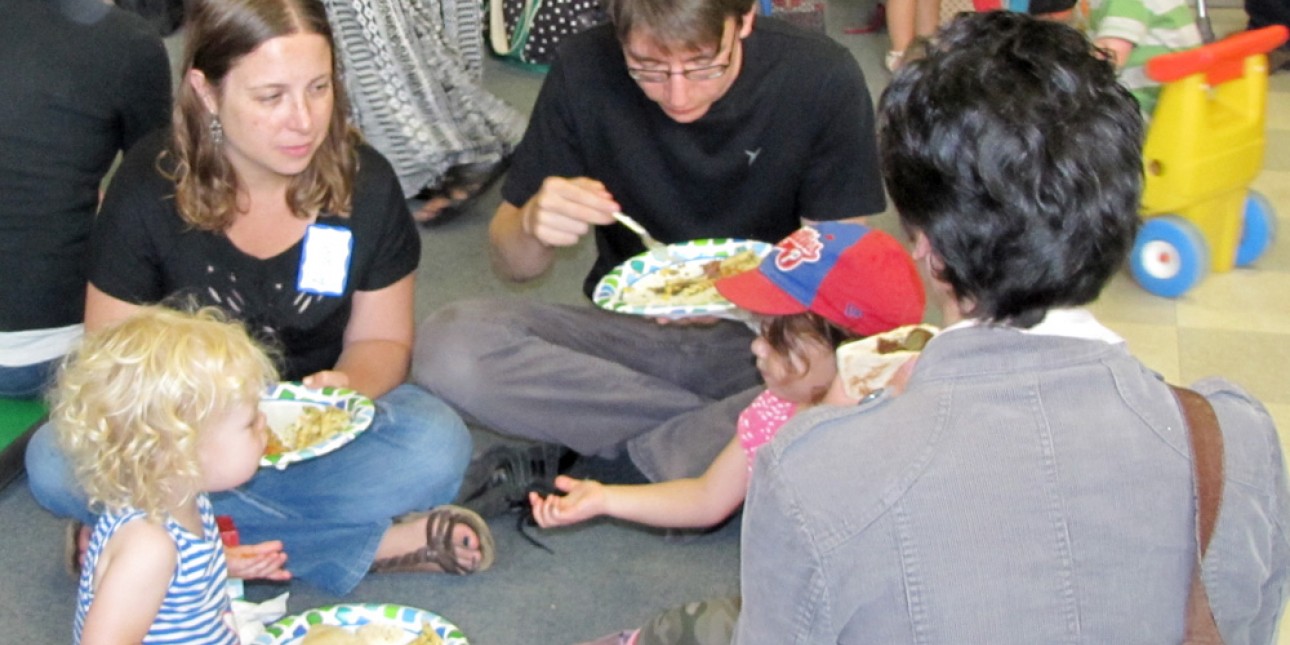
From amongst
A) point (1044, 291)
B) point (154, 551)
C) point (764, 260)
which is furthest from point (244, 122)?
point (1044, 291)

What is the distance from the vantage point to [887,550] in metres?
0.99

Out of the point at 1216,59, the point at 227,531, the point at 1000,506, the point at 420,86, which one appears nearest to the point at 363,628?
the point at 227,531

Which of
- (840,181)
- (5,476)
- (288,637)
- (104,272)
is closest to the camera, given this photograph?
(288,637)

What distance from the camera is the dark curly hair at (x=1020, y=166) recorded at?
3.31 feet

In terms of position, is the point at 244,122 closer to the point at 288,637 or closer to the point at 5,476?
the point at 288,637

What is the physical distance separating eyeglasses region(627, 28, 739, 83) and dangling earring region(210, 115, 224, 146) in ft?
1.91

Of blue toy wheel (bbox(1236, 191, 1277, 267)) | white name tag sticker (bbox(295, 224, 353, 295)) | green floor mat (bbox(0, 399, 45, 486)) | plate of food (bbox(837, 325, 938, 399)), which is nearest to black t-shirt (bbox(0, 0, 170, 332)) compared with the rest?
green floor mat (bbox(0, 399, 45, 486))

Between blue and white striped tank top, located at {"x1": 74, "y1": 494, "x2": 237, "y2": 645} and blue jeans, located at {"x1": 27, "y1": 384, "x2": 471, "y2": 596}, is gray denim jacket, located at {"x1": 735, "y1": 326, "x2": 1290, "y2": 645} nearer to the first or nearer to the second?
blue and white striped tank top, located at {"x1": 74, "y1": 494, "x2": 237, "y2": 645}

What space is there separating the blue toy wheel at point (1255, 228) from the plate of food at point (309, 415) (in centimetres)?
212

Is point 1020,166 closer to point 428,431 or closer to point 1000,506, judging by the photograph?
point 1000,506

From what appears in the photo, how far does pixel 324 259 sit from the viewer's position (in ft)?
6.65

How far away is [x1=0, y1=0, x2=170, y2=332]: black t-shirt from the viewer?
2105 millimetres

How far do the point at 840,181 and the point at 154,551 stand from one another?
1.12 metres

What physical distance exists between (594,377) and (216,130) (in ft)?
2.23
